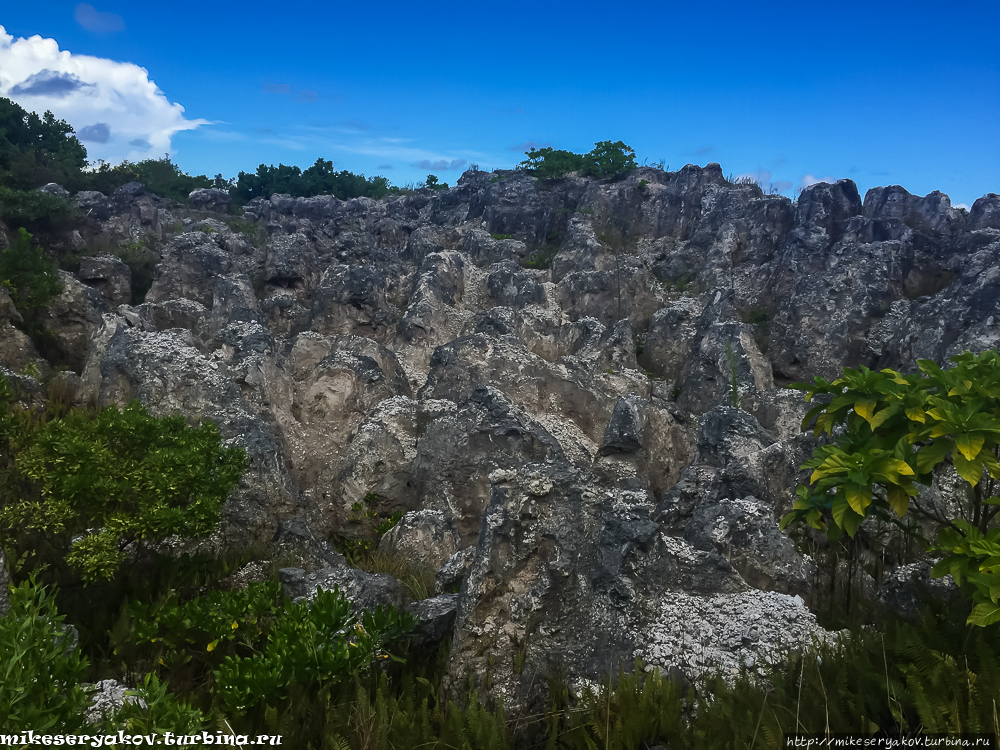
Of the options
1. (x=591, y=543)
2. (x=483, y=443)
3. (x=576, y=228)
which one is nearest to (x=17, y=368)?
(x=483, y=443)

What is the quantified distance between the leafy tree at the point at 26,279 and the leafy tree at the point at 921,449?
20511mm

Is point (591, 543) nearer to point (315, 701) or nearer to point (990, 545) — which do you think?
point (315, 701)

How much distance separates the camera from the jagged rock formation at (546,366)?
625cm

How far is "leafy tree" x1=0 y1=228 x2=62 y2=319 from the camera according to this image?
1805cm

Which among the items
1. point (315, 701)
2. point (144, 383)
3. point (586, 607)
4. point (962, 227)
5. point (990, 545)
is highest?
point (962, 227)

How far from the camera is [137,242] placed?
30.9 m

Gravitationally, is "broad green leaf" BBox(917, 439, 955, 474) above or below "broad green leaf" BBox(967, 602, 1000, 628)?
above

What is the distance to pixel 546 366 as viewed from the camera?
17297 mm

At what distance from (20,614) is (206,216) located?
3955 cm

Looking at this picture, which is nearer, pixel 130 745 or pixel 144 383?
pixel 130 745

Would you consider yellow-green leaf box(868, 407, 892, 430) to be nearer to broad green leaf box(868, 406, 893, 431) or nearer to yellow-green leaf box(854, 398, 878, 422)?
broad green leaf box(868, 406, 893, 431)

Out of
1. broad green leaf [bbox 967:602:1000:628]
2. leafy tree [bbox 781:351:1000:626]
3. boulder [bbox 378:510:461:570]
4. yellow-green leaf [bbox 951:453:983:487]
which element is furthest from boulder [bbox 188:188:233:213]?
broad green leaf [bbox 967:602:1000:628]

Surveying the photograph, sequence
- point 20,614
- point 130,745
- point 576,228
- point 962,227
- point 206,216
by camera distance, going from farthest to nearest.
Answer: point 206,216 < point 576,228 < point 962,227 < point 20,614 < point 130,745

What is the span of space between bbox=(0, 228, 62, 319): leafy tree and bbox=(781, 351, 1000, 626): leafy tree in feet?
67.3
